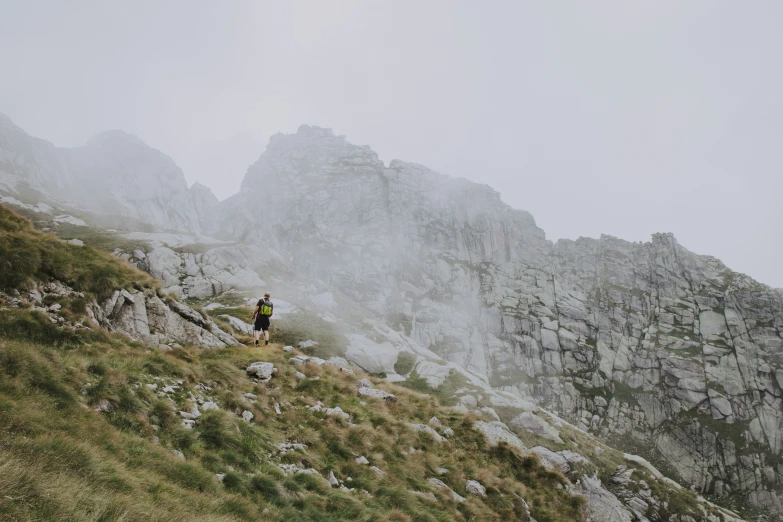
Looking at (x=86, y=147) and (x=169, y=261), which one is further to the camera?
(x=86, y=147)

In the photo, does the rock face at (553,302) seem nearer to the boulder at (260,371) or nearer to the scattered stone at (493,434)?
the scattered stone at (493,434)

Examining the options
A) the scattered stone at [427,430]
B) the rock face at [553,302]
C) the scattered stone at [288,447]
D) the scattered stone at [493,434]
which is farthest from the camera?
the rock face at [553,302]

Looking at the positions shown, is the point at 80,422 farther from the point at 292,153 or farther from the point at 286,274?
the point at 292,153

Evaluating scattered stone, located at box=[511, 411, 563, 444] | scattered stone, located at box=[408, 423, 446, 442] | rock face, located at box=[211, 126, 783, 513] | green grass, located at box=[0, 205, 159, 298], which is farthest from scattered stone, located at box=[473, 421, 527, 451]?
rock face, located at box=[211, 126, 783, 513]

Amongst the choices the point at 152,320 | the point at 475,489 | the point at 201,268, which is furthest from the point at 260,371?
the point at 201,268

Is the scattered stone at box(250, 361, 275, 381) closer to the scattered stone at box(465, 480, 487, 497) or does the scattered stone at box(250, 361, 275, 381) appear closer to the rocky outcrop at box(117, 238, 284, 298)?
the scattered stone at box(465, 480, 487, 497)

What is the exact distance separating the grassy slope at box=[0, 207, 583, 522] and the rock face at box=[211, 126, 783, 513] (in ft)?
332

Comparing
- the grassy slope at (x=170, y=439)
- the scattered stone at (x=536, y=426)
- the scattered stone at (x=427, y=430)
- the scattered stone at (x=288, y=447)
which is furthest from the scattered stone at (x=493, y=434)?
the scattered stone at (x=288, y=447)

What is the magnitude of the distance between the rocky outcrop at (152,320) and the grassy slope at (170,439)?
76 centimetres

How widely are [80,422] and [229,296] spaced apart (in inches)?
1813

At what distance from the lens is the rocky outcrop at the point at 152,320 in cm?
1655

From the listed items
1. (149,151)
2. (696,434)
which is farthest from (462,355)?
(149,151)

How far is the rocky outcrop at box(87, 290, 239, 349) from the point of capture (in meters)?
16.5

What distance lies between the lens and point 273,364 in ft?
67.1
